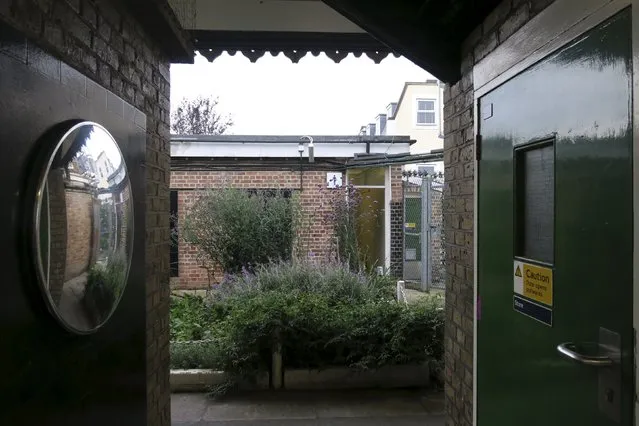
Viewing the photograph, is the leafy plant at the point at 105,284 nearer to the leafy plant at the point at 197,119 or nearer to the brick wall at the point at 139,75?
the brick wall at the point at 139,75

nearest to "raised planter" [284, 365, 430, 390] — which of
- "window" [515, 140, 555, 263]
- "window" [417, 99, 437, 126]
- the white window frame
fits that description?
"window" [515, 140, 555, 263]

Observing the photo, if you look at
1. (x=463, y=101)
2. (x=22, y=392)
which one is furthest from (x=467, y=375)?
(x=22, y=392)

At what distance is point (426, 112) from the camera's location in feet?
90.1

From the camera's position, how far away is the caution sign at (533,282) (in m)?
2.00

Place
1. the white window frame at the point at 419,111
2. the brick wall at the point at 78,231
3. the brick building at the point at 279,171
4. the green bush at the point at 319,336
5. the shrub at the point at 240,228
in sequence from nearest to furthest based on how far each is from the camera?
the brick wall at the point at 78,231
the green bush at the point at 319,336
the shrub at the point at 240,228
the brick building at the point at 279,171
the white window frame at the point at 419,111

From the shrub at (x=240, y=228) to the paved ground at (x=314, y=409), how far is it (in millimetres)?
4391

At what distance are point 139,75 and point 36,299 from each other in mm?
1600

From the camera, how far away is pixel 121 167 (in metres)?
2.24

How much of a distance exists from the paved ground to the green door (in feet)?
6.62

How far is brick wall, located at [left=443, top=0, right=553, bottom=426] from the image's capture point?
9.27 feet

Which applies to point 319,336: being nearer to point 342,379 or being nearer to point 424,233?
point 342,379

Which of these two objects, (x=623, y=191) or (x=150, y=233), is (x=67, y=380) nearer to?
(x=150, y=233)

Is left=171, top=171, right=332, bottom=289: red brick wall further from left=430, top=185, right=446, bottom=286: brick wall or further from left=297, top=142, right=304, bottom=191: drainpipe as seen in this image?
left=430, top=185, right=446, bottom=286: brick wall

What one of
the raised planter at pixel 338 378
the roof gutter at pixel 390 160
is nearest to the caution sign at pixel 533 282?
the raised planter at pixel 338 378
